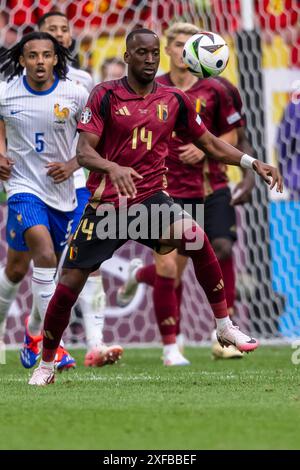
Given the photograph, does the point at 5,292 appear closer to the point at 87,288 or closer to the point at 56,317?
the point at 87,288

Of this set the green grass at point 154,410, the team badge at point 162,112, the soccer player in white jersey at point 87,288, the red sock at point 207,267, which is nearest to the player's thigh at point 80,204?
the soccer player in white jersey at point 87,288

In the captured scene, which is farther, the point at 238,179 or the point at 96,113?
the point at 238,179

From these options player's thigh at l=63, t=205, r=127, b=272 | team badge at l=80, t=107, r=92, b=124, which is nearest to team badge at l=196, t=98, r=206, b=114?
team badge at l=80, t=107, r=92, b=124

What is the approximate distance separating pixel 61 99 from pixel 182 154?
1322mm

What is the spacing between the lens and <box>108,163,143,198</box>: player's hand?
240 inches

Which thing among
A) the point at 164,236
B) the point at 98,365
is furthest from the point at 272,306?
the point at 164,236

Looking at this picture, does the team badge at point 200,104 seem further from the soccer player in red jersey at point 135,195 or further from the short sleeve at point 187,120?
the soccer player in red jersey at point 135,195

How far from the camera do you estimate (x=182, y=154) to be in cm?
899

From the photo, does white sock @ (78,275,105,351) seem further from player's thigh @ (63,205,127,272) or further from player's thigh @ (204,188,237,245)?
player's thigh @ (63,205,127,272)

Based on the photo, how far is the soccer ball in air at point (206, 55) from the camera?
735cm

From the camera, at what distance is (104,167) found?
633 centimetres

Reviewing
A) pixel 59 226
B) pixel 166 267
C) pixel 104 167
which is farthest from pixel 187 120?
pixel 166 267

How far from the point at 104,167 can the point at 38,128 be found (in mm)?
1804

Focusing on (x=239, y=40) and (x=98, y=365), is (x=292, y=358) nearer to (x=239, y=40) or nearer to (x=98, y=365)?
(x=98, y=365)
